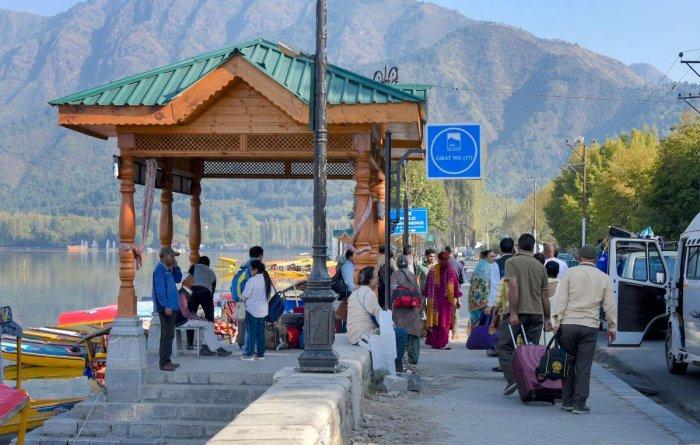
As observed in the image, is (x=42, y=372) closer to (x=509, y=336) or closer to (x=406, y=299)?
(x=406, y=299)

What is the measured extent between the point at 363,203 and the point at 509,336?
3553mm

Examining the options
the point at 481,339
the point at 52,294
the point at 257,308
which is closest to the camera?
the point at 257,308

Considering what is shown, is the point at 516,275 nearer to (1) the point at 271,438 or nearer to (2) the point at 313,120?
(2) the point at 313,120

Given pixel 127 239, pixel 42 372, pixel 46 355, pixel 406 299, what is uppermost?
pixel 127 239

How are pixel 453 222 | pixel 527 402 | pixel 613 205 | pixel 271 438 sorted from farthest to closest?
pixel 453 222
pixel 613 205
pixel 527 402
pixel 271 438

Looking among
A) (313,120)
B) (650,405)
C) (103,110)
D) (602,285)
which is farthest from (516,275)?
(103,110)

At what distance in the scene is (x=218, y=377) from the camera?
513 inches

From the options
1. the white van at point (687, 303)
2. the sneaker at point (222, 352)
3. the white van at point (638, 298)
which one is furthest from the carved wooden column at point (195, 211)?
the white van at point (687, 303)

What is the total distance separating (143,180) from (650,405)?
8.32m

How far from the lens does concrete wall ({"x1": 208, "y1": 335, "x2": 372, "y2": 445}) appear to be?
6594mm

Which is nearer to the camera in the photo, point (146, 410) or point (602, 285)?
point (602, 285)

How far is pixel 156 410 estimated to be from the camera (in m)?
12.6

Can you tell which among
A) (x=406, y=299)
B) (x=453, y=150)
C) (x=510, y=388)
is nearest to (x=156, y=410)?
(x=406, y=299)

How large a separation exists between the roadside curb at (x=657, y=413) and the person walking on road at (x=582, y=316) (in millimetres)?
887
